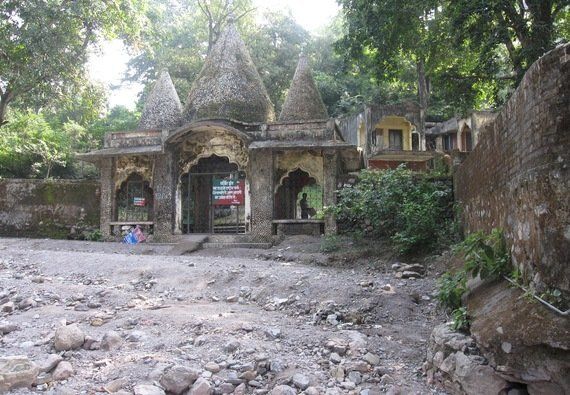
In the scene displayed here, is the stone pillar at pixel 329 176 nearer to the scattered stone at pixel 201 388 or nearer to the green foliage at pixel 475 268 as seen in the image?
the green foliage at pixel 475 268

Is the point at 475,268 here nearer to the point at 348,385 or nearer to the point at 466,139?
the point at 348,385

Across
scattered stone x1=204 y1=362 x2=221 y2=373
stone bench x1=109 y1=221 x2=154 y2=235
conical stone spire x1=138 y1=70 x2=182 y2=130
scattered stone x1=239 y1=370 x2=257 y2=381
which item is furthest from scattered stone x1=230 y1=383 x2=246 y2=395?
conical stone spire x1=138 y1=70 x2=182 y2=130

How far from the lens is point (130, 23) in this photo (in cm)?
1711

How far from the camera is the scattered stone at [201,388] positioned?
402 cm

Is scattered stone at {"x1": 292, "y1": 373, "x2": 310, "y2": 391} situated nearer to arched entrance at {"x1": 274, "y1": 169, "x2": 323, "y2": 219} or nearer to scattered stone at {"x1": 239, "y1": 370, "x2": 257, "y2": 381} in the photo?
scattered stone at {"x1": 239, "y1": 370, "x2": 257, "y2": 381}

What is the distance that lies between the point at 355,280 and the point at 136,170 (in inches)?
403

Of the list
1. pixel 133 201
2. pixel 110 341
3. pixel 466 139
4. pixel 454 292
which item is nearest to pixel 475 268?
pixel 454 292

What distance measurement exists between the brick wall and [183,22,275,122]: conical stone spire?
12069 millimetres

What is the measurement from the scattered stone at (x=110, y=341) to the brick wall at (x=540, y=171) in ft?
12.9

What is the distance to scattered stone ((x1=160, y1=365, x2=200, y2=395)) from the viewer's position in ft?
13.4

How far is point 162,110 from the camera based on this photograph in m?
17.9

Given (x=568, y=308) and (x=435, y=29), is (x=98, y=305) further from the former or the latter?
(x=435, y=29)

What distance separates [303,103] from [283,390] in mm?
13936

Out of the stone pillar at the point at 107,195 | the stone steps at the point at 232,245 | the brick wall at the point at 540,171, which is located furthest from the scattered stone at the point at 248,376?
the stone pillar at the point at 107,195
